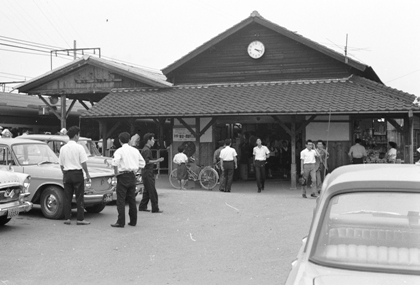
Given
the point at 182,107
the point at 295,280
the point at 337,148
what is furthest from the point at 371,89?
the point at 295,280

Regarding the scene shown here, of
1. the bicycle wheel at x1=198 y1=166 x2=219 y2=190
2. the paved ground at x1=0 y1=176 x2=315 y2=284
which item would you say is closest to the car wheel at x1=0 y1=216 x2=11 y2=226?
the paved ground at x1=0 y1=176 x2=315 y2=284

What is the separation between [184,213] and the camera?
1212 centimetres

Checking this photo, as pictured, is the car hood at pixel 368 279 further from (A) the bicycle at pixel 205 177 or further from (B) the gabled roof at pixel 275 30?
(B) the gabled roof at pixel 275 30

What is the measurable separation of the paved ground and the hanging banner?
25.1 feet

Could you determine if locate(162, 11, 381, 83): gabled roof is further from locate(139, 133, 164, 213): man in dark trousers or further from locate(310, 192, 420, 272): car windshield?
locate(310, 192, 420, 272): car windshield

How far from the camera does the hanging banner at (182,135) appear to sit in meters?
20.4

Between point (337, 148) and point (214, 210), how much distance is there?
777 cm

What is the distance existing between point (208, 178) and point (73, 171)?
8.76 meters

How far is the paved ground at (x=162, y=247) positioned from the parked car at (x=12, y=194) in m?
0.43

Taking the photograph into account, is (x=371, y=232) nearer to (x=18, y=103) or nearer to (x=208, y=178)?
(x=208, y=178)

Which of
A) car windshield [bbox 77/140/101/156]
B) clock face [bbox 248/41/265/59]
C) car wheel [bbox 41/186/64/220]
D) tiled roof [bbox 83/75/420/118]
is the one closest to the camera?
car wheel [bbox 41/186/64/220]

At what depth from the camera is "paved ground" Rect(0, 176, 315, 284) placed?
665cm

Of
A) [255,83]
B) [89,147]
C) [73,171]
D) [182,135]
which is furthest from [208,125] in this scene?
[73,171]

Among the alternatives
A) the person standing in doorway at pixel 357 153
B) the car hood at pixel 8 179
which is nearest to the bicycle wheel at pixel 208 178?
the person standing in doorway at pixel 357 153
